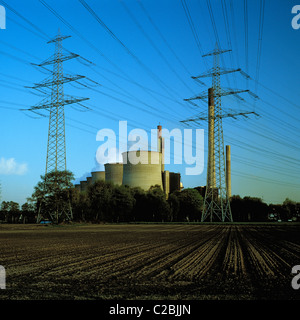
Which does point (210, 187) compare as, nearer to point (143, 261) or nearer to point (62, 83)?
point (62, 83)

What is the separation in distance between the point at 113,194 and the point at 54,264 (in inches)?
2700

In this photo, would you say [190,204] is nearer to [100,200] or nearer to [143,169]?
[143,169]

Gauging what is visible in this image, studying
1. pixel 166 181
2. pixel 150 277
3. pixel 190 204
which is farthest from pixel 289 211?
pixel 150 277

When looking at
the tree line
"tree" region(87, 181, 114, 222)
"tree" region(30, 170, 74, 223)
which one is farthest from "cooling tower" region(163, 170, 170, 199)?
"tree" region(30, 170, 74, 223)

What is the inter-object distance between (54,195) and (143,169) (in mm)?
31528

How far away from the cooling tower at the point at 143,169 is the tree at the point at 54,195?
84.8ft

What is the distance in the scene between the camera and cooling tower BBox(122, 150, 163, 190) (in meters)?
83.5

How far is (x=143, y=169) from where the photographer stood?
284ft

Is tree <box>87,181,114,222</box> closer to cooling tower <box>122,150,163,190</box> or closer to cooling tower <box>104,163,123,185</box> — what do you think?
cooling tower <box>122,150,163,190</box>

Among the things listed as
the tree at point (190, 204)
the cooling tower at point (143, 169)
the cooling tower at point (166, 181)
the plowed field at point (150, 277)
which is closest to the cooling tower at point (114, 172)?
the cooling tower at point (143, 169)
